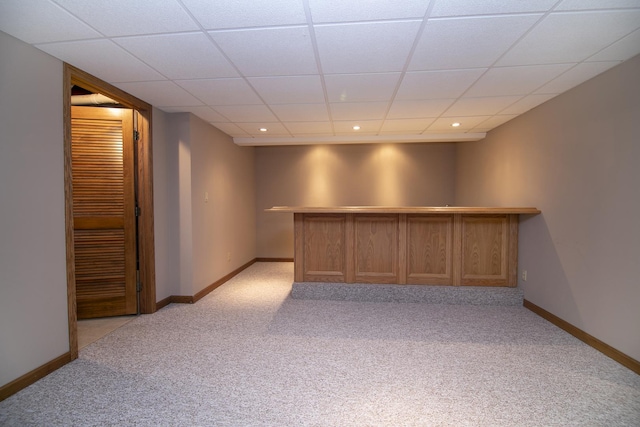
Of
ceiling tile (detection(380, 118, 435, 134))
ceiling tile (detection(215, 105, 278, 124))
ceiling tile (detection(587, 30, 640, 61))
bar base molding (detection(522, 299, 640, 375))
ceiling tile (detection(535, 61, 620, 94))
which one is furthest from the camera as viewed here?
ceiling tile (detection(380, 118, 435, 134))

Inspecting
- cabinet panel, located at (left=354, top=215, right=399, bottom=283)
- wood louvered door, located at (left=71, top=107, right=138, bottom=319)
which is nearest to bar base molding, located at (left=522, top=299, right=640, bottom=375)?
cabinet panel, located at (left=354, top=215, right=399, bottom=283)

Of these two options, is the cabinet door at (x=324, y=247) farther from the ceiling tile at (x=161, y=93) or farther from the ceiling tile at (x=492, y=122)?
the ceiling tile at (x=492, y=122)

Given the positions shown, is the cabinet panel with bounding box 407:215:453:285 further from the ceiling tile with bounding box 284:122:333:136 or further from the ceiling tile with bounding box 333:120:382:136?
the ceiling tile with bounding box 284:122:333:136

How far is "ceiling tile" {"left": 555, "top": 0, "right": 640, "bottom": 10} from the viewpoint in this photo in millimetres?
1660

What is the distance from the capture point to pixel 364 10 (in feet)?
5.73

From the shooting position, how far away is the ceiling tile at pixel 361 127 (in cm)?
424

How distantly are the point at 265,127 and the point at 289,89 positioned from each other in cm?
157

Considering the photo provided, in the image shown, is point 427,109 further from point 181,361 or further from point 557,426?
point 181,361

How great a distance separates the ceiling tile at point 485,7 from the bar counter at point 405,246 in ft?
7.15

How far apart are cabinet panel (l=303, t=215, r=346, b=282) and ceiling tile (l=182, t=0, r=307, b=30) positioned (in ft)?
8.04

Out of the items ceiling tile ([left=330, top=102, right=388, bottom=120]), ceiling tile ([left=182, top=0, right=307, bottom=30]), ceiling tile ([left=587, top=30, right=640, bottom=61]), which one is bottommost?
ceiling tile ([left=587, top=30, right=640, bottom=61])

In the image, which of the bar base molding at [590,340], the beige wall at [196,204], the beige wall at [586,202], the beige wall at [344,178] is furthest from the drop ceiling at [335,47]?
the beige wall at [344,178]

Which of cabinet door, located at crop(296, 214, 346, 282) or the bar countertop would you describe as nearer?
the bar countertop

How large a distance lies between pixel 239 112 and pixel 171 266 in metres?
2.07
